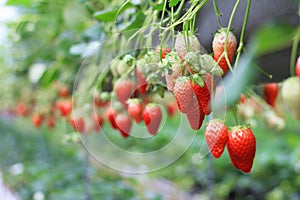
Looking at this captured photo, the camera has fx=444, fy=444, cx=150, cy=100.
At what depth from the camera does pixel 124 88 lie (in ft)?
2.21

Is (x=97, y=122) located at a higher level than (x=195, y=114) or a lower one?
lower

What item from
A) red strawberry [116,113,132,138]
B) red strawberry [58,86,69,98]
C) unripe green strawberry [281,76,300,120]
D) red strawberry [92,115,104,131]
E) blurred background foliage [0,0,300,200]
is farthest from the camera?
red strawberry [58,86,69,98]

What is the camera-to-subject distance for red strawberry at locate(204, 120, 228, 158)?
473mm

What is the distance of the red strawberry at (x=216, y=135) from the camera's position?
18.6 inches

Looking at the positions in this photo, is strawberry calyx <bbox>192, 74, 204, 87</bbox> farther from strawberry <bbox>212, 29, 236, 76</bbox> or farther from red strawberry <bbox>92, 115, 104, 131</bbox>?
red strawberry <bbox>92, 115, 104, 131</bbox>

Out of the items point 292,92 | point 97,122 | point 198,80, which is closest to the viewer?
point 292,92

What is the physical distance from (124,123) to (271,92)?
278mm

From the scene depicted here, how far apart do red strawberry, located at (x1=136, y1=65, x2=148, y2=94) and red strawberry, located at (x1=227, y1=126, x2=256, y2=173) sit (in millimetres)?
157

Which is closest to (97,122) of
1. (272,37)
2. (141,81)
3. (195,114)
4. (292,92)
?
(141,81)

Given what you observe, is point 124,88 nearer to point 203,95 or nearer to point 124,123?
point 124,123

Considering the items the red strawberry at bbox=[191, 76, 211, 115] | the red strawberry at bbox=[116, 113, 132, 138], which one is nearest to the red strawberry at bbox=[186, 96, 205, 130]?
the red strawberry at bbox=[191, 76, 211, 115]

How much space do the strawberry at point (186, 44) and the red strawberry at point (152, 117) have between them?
0.57 ft

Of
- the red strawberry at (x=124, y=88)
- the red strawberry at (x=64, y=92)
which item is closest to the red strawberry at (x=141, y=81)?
the red strawberry at (x=124, y=88)

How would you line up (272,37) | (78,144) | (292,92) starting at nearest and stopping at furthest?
(272,37), (292,92), (78,144)
